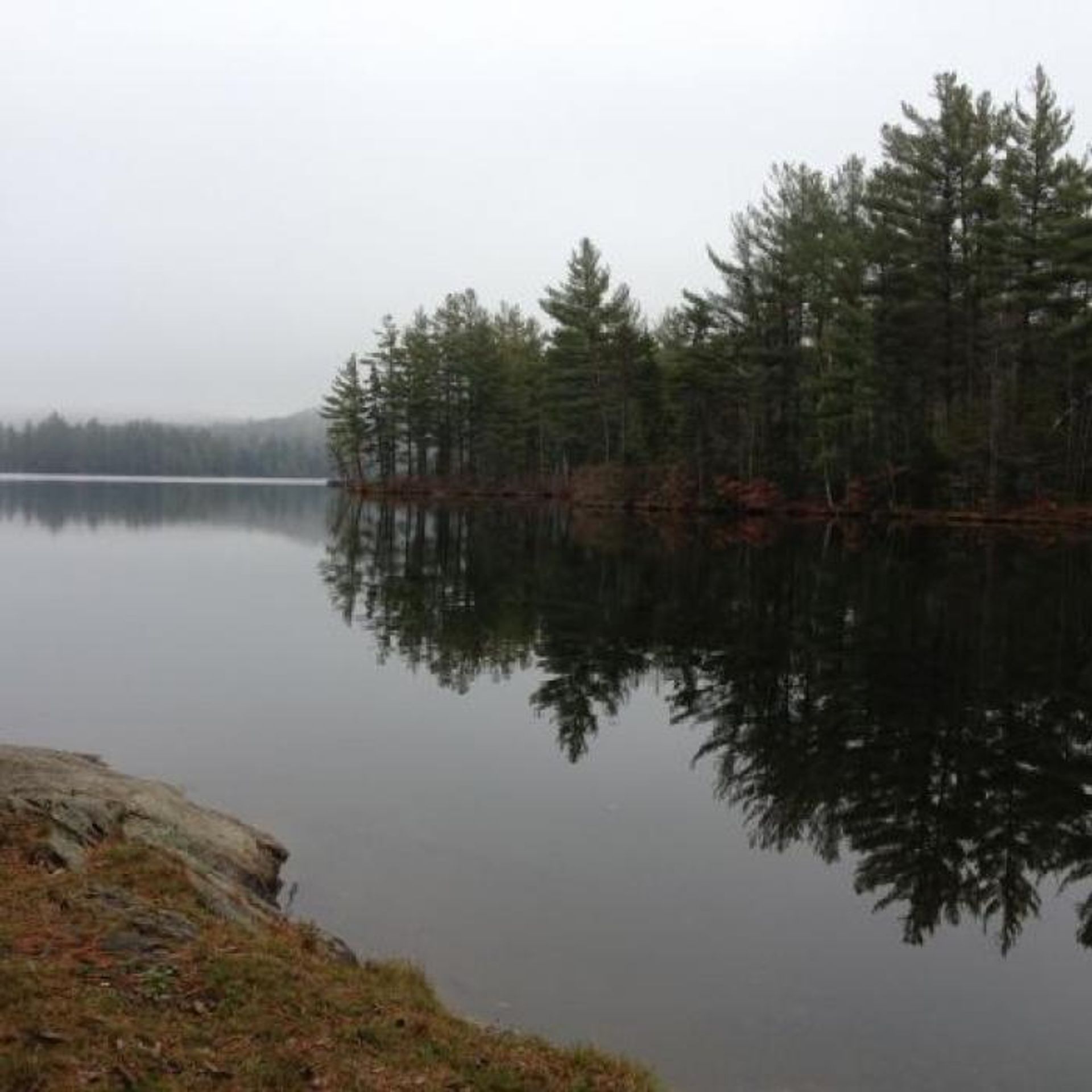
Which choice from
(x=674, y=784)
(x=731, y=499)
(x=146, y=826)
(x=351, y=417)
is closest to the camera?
(x=146, y=826)

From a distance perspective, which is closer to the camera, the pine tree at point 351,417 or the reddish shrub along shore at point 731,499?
the reddish shrub along shore at point 731,499

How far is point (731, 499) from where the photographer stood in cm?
6141

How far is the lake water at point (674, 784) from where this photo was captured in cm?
654

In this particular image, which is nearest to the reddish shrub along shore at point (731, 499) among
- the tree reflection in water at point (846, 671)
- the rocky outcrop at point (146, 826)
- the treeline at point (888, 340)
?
the treeline at point (888, 340)

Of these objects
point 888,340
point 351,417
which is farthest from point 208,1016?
point 351,417

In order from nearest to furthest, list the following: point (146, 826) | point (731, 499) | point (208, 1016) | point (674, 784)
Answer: point (208, 1016) → point (146, 826) → point (674, 784) → point (731, 499)

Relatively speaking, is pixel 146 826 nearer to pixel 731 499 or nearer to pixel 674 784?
pixel 674 784

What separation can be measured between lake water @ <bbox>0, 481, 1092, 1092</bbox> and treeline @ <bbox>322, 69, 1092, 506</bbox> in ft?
77.3

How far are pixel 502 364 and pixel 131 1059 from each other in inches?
3457

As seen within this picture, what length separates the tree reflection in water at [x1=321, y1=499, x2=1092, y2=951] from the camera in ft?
30.8

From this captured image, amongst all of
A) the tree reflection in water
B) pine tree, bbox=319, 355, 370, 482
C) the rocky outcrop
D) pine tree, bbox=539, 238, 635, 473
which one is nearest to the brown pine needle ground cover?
the rocky outcrop

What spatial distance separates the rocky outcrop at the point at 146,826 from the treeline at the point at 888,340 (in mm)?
43692

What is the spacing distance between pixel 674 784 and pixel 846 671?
6.17 metres

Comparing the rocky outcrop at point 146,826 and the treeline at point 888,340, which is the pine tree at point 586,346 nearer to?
the treeline at point 888,340
